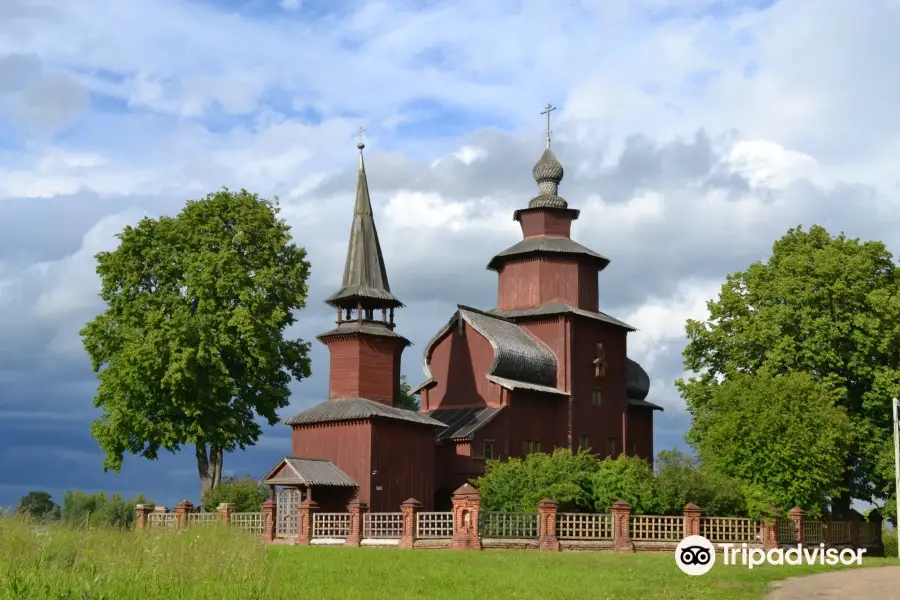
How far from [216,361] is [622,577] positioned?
24735 millimetres

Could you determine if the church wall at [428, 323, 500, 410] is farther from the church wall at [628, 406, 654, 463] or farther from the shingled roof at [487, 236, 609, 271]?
the church wall at [628, 406, 654, 463]

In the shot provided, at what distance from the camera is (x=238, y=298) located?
4444 centimetres

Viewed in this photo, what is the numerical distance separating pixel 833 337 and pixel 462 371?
637 inches

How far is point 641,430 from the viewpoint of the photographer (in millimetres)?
55062

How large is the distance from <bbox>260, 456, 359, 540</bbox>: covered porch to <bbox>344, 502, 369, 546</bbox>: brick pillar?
237 cm

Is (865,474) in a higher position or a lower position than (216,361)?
lower

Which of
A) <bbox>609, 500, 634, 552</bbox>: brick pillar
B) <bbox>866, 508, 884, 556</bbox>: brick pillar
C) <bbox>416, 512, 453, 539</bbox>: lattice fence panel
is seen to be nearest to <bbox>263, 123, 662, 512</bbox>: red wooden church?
<bbox>416, 512, 453, 539</bbox>: lattice fence panel

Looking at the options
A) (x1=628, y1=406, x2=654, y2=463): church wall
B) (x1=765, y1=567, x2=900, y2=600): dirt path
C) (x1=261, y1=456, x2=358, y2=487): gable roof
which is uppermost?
(x1=628, y1=406, x2=654, y2=463): church wall

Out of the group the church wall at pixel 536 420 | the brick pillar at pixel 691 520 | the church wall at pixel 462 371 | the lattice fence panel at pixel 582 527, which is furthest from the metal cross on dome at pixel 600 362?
the brick pillar at pixel 691 520

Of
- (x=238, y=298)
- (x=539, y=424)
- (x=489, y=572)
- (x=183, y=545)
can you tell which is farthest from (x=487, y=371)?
(x=183, y=545)

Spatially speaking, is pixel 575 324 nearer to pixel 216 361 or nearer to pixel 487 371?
pixel 487 371

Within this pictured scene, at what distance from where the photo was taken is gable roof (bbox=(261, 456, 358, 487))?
38.6 metres

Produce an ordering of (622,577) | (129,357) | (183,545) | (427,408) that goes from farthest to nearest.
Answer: (427,408)
(129,357)
(622,577)
(183,545)

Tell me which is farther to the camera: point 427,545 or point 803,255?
point 803,255
